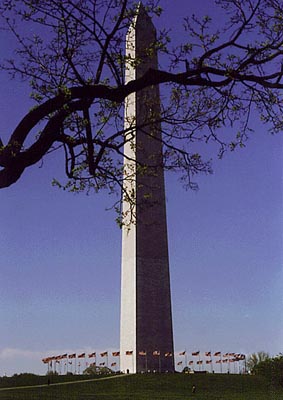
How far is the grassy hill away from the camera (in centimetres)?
3819

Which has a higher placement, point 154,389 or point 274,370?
point 274,370

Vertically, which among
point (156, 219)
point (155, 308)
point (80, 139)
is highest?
point (156, 219)

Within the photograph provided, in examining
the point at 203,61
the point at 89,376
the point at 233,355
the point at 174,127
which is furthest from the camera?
the point at 233,355

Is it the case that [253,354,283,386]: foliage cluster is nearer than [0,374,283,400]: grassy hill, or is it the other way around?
[0,374,283,400]: grassy hill

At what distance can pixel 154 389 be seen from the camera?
4250cm

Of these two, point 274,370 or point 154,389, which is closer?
point 154,389

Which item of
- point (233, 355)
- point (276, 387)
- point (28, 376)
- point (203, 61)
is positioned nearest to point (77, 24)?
point (203, 61)

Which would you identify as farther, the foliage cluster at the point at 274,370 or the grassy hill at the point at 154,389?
the foliage cluster at the point at 274,370

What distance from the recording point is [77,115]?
1029 centimetres

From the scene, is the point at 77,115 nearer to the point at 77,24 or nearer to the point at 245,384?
the point at 77,24

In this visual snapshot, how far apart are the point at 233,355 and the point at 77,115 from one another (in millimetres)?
61054

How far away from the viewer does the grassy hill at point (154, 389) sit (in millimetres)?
38188

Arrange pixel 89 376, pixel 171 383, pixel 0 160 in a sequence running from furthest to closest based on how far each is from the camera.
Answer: pixel 89 376
pixel 171 383
pixel 0 160

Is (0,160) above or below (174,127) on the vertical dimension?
below
